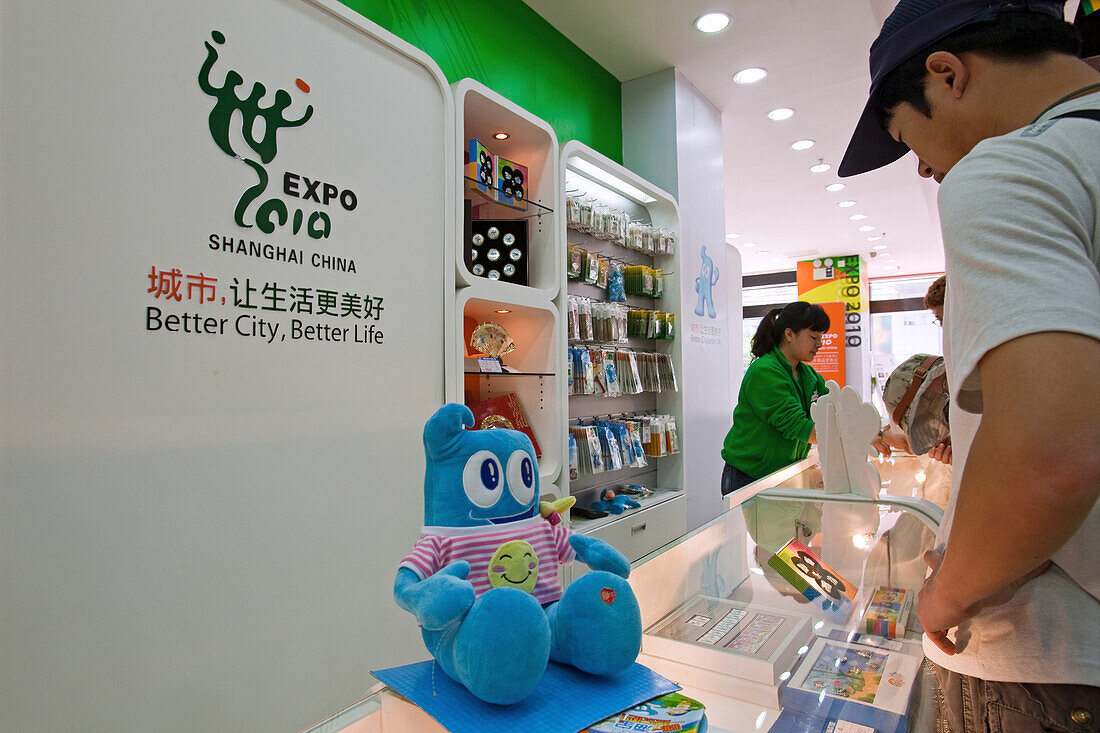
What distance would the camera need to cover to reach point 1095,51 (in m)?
Result: 1.43

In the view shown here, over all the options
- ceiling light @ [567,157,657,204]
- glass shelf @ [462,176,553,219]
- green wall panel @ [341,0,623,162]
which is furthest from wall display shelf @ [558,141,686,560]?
green wall panel @ [341,0,623,162]

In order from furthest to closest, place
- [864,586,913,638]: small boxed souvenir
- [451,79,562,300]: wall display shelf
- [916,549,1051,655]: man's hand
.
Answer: [451,79,562,300]: wall display shelf → [864,586,913,638]: small boxed souvenir → [916,549,1051,655]: man's hand

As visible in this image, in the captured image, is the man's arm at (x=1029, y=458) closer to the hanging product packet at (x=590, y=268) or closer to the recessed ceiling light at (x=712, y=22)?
the hanging product packet at (x=590, y=268)

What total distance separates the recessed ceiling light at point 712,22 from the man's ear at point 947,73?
132 inches

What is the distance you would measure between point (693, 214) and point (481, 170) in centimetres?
228

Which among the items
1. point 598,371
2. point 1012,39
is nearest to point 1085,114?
point 1012,39

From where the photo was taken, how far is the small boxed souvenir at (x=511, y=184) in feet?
9.59

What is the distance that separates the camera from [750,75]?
4484 millimetres

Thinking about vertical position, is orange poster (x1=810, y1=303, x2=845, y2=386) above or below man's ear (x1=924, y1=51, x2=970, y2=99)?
above

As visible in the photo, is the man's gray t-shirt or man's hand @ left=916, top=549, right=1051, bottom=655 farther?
man's hand @ left=916, top=549, right=1051, bottom=655

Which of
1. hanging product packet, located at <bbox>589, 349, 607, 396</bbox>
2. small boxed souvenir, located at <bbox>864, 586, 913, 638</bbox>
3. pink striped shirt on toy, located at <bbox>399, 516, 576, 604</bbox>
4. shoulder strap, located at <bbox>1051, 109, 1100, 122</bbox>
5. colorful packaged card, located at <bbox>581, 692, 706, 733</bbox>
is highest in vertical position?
shoulder strap, located at <bbox>1051, 109, 1100, 122</bbox>

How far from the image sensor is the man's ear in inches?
32.1

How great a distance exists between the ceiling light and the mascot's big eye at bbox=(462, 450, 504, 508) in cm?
276

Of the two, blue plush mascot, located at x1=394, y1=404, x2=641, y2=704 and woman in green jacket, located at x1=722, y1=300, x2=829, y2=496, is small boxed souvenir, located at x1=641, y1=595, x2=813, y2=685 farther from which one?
woman in green jacket, located at x1=722, y1=300, x2=829, y2=496
